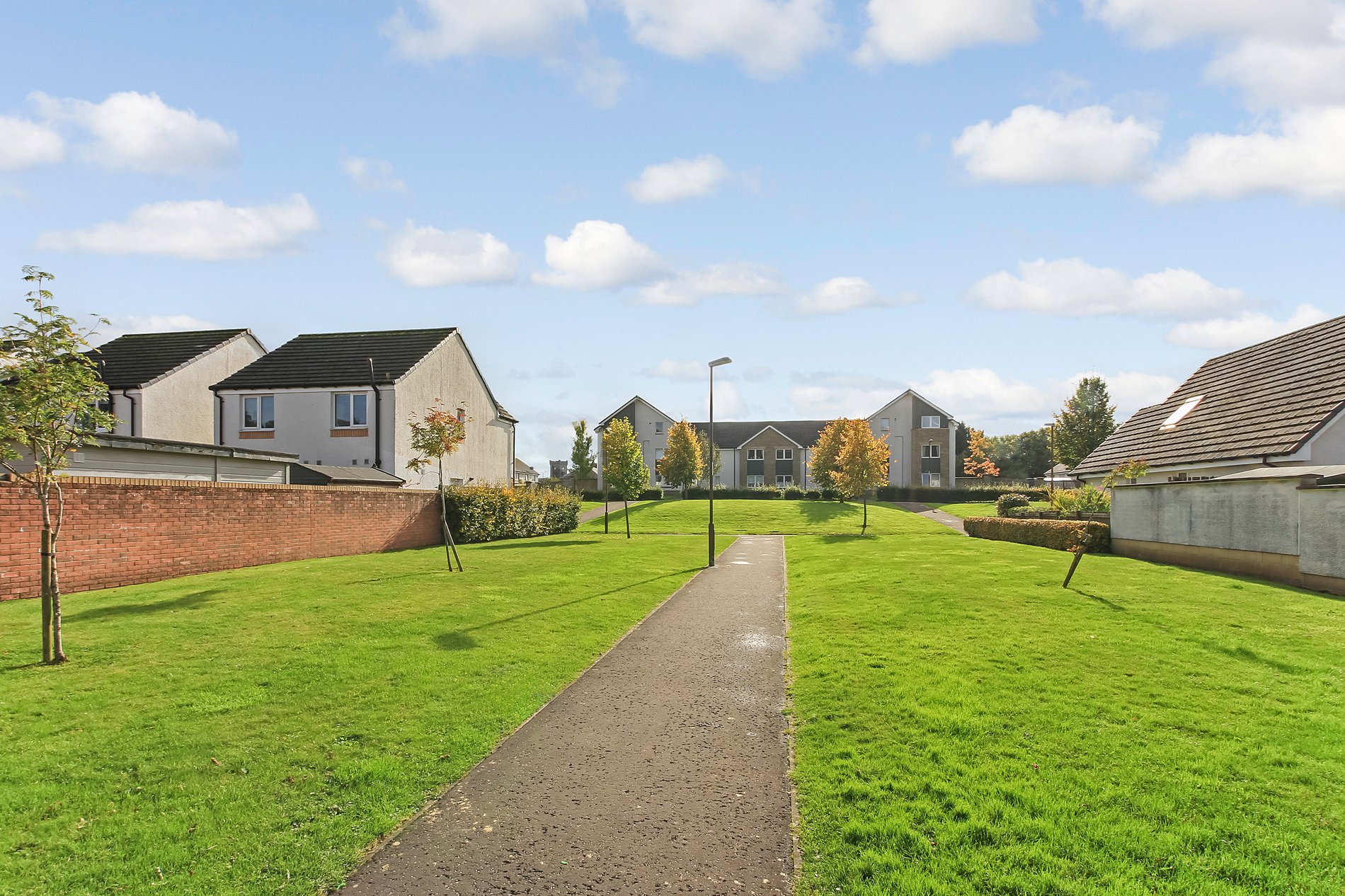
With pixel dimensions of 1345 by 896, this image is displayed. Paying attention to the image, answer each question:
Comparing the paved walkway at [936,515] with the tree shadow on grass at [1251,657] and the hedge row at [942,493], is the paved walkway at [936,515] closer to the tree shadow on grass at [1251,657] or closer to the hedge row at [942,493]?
the hedge row at [942,493]

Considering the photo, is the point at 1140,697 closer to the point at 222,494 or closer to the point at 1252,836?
the point at 1252,836

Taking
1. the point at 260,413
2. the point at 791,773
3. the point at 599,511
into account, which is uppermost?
the point at 260,413

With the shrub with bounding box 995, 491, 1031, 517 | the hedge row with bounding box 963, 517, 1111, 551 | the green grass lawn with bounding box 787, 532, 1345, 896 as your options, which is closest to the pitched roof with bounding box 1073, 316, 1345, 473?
the hedge row with bounding box 963, 517, 1111, 551

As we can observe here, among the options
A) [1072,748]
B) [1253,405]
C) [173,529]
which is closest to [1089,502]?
[1253,405]

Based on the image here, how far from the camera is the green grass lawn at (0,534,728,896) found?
17.3ft

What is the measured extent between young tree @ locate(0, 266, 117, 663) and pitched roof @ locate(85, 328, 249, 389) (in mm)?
30086

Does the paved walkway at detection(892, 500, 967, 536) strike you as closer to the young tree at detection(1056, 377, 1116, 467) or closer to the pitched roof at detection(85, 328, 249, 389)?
the young tree at detection(1056, 377, 1116, 467)

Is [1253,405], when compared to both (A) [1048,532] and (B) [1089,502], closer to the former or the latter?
(A) [1048,532]

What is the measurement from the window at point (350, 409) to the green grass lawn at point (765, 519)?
12.5 meters

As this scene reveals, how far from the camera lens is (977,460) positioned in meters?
98.6

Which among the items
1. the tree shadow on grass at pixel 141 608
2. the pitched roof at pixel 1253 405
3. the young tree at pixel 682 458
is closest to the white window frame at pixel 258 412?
the tree shadow on grass at pixel 141 608

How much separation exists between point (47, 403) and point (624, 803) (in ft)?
29.6

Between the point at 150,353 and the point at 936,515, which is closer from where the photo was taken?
the point at 150,353

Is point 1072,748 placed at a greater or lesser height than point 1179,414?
lesser
